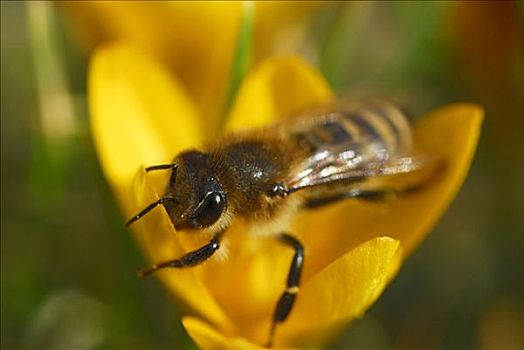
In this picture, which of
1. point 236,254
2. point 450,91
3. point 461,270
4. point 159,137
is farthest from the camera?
point 450,91

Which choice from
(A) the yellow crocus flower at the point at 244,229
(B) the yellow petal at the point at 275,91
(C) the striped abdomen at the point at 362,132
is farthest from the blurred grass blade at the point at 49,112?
(C) the striped abdomen at the point at 362,132

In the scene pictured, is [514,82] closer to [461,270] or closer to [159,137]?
[461,270]

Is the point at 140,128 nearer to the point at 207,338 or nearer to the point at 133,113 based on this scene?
the point at 133,113

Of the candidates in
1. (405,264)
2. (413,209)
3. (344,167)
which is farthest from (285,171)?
(405,264)

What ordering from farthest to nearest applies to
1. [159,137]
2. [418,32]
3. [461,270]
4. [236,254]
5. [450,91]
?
[450,91] → [461,270] → [418,32] → [159,137] → [236,254]

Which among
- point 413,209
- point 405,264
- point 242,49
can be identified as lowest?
point 405,264

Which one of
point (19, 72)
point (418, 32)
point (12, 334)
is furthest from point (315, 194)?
point (19, 72)
